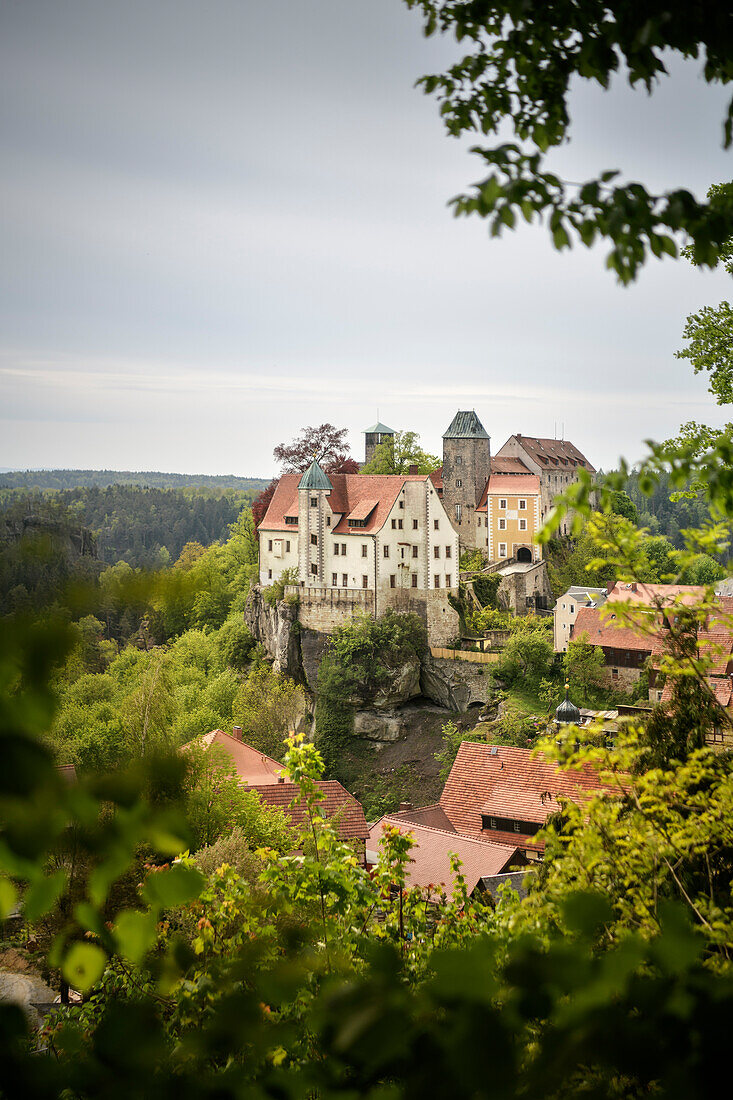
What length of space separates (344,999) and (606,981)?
0.36 metres

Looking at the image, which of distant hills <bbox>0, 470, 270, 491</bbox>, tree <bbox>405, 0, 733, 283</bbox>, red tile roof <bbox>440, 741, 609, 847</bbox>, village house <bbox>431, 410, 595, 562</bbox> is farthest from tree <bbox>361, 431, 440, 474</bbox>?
tree <bbox>405, 0, 733, 283</bbox>

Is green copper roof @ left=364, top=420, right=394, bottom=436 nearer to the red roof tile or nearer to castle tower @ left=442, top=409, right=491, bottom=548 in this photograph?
castle tower @ left=442, top=409, right=491, bottom=548

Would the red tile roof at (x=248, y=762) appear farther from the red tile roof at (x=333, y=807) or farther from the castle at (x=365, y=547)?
the castle at (x=365, y=547)

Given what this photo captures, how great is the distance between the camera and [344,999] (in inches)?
43.4

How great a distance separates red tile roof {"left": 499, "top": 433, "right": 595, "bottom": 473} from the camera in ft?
172

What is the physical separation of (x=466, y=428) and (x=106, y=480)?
3053 cm

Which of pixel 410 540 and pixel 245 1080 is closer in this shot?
pixel 245 1080

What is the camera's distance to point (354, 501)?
3706 cm

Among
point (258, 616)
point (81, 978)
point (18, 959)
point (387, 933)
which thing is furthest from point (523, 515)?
point (81, 978)

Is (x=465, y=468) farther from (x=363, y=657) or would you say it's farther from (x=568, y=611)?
(x=363, y=657)

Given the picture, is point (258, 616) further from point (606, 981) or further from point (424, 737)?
point (606, 981)

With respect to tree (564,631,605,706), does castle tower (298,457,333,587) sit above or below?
above

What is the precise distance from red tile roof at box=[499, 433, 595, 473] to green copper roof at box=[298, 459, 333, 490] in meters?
18.9

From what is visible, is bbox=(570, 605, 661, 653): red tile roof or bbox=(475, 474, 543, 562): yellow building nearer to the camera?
bbox=(570, 605, 661, 653): red tile roof
